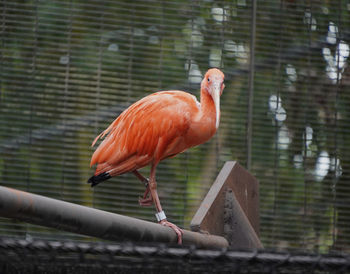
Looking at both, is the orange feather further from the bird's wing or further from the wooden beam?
the wooden beam

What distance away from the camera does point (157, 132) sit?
3.44 metres

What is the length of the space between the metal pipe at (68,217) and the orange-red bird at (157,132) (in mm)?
1629

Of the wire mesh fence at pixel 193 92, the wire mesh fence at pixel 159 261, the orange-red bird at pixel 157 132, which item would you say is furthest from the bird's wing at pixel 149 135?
the wire mesh fence at pixel 159 261

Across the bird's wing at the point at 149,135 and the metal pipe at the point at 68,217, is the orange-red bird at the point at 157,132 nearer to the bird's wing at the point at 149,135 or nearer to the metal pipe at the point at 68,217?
the bird's wing at the point at 149,135

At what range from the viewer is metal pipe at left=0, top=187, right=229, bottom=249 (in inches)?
43.0

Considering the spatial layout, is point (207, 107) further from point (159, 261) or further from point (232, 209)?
point (159, 261)

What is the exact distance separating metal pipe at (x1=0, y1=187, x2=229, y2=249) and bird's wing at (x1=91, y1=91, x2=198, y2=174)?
1.63 m

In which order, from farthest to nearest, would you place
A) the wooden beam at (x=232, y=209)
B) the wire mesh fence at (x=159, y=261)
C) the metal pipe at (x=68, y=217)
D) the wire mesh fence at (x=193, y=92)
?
the wire mesh fence at (x=193, y=92) < the wooden beam at (x=232, y=209) < the metal pipe at (x=68, y=217) < the wire mesh fence at (x=159, y=261)

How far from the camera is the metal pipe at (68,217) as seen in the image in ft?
3.58

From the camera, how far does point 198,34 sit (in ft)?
18.4

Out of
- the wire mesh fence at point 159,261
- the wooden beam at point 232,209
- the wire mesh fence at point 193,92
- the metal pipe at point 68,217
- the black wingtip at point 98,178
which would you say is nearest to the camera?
the wire mesh fence at point 159,261

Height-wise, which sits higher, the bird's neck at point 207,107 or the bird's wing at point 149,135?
the bird's neck at point 207,107

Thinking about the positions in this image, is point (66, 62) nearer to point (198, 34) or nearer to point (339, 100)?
point (198, 34)

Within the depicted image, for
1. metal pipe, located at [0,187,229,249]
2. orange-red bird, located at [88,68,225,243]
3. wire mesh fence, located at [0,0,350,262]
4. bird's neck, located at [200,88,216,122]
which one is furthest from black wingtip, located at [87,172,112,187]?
wire mesh fence, located at [0,0,350,262]
